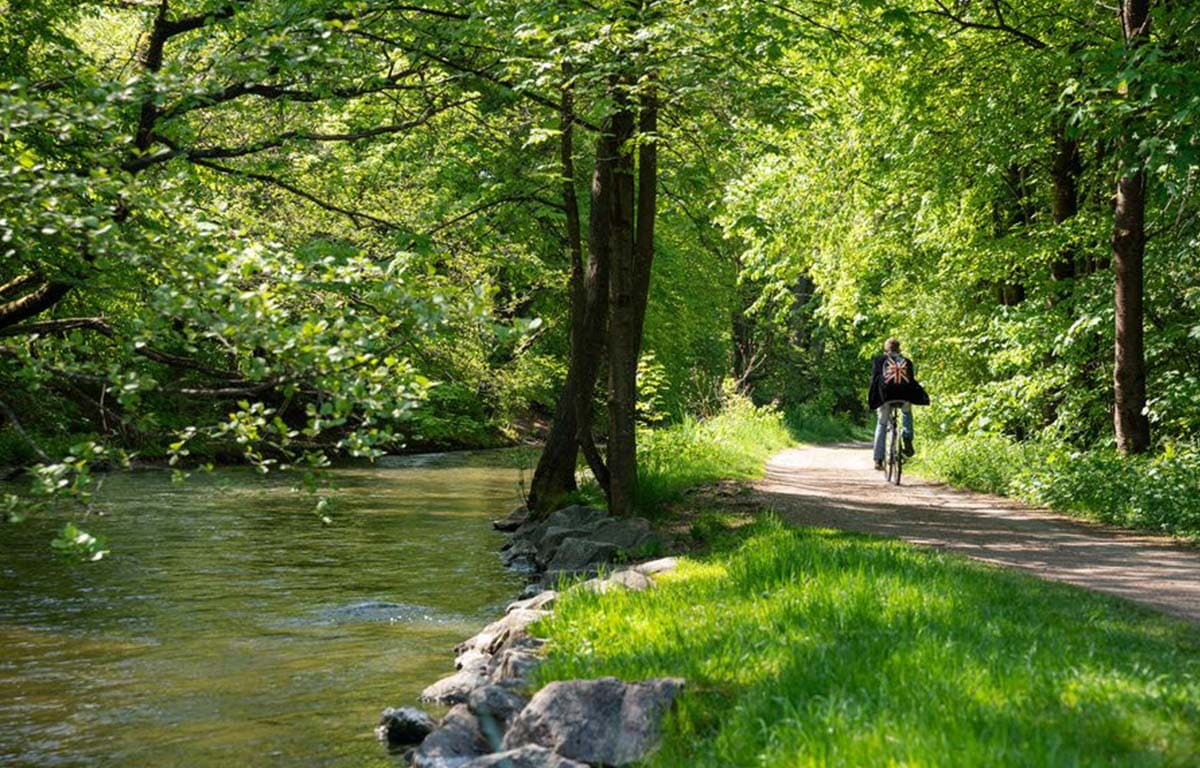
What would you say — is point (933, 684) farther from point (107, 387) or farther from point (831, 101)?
point (831, 101)

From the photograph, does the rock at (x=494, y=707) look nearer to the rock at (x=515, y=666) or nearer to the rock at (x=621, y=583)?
the rock at (x=515, y=666)

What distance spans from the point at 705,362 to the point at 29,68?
34.4m

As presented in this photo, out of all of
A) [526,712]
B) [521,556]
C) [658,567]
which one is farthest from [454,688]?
[521,556]

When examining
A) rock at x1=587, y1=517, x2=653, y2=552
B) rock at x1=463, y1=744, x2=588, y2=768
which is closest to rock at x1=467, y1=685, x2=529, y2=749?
rock at x1=463, y1=744, x2=588, y2=768

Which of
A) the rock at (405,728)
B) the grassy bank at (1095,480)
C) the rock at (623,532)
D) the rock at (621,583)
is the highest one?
the grassy bank at (1095,480)

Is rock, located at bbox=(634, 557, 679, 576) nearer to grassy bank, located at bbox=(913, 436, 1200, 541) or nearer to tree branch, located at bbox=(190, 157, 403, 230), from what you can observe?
tree branch, located at bbox=(190, 157, 403, 230)

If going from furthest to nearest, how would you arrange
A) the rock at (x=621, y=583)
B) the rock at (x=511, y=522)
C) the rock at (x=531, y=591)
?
the rock at (x=511, y=522) → the rock at (x=531, y=591) → the rock at (x=621, y=583)

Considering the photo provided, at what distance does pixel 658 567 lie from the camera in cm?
1114

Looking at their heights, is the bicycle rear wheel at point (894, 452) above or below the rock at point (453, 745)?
above

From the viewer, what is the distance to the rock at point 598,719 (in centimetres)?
602

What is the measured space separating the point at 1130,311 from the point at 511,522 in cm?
936

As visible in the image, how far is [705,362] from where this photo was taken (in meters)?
45.2

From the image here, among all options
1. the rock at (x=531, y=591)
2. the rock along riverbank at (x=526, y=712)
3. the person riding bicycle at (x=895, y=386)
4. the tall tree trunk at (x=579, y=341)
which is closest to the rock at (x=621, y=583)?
the rock along riverbank at (x=526, y=712)

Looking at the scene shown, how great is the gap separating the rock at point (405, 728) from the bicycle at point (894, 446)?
37.5ft
